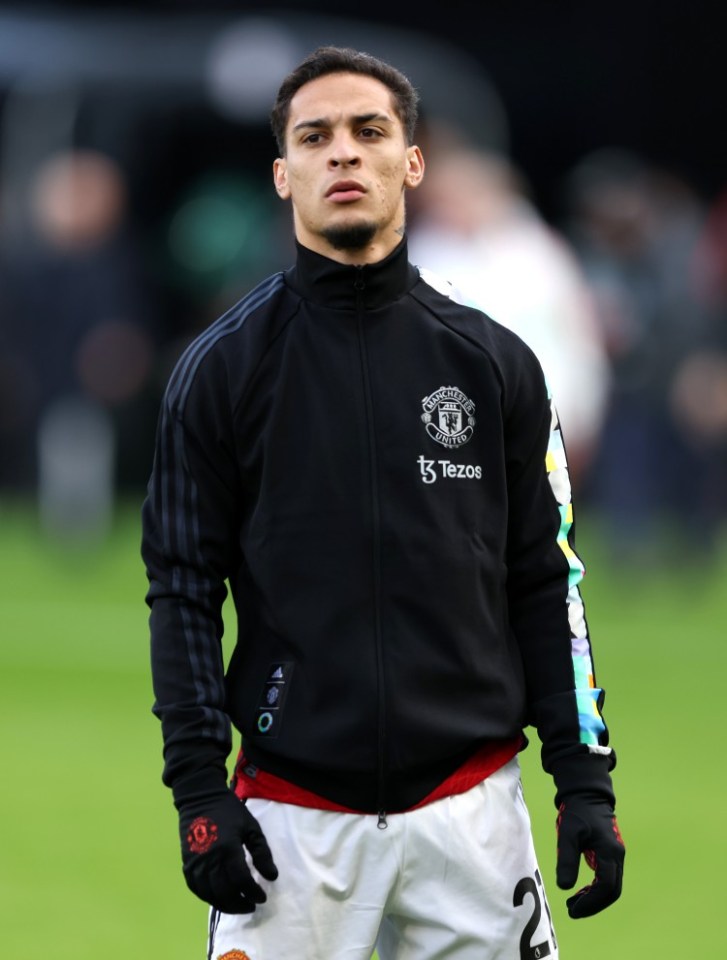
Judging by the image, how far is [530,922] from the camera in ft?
14.1

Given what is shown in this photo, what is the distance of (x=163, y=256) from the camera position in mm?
18938

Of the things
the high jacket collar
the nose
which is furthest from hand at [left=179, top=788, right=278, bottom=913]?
the nose

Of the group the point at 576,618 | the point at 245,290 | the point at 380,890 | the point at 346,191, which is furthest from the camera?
the point at 245,290

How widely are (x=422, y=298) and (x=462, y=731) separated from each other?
86 centimetres

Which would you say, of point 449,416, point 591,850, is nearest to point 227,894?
point 591,850

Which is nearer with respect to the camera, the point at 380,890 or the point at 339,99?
the point at 380,890

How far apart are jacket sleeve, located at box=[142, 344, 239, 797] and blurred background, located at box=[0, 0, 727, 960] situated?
25.7 inches

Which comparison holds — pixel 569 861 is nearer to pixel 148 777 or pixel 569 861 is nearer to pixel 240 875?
pixel 240 875

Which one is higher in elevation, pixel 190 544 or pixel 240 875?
pixel 190 544

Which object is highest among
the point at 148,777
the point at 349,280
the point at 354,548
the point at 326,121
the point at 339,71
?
the point at 339,71

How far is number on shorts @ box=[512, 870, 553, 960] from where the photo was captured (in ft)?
14.1

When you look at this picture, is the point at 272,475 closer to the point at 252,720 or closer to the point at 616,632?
the point at 252,720

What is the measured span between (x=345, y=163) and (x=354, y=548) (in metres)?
→ 0.74

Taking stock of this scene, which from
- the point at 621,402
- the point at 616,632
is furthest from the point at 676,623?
the point at 621,402
